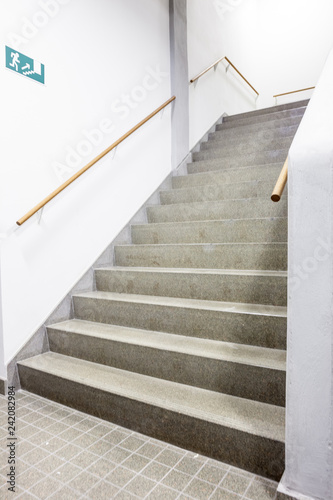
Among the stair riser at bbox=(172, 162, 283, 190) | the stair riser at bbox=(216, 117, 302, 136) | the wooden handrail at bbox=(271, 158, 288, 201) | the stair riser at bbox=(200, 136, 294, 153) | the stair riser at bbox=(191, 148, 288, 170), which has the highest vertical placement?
the stair riser at bbox=(216, 117, 302, 136)

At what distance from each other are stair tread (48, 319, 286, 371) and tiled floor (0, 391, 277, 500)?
45 centimetres

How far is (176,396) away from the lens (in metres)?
1.73

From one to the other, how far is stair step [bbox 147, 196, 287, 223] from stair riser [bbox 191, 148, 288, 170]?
2.88 ft

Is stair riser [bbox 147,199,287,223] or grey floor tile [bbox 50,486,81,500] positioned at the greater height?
stair riser [bbox 147,199,287,223]

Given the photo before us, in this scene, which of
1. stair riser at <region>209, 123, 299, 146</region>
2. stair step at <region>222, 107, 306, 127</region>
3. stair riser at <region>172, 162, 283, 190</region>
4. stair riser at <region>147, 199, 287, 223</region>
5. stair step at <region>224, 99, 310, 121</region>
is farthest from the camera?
→ stair step at <region>224, 99, 310, 121</region>

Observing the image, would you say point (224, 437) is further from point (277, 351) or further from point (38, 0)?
point (38, 0)

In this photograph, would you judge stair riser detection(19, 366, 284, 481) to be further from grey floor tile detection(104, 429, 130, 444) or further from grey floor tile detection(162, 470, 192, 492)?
grey floor tile detection(162, 470, 192, 492)

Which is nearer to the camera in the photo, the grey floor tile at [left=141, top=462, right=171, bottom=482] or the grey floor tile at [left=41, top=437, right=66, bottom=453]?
the grey floor tile at [left=141, top=462, right=171, bottom=482]

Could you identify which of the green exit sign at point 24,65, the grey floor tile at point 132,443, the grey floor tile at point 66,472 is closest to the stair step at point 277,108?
the green exit sign at point 24,65

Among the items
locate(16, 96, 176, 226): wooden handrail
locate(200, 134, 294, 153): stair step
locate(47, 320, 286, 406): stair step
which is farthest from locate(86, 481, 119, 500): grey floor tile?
locate(200, 134, 294, 153): stair step

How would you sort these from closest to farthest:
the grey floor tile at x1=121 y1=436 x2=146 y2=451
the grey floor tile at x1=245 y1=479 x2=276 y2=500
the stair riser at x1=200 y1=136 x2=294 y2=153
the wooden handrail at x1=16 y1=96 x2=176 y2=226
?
1. the grey floor tile at x1=245 y1=479 x2=276 y2=500
2. the grey floor tile at x1=121 y1=436 x2=146 y2=451
3. the wooden handrail at x1=16 y1=96 x2=176 y2=226
4. the stair riser at x1=200 y1=136 x2=294 y2=153

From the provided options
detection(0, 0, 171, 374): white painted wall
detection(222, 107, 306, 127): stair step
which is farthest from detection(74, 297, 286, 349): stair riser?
detection(222, 107, 306, 127): stair step

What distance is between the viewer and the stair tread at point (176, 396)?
4.85 ft

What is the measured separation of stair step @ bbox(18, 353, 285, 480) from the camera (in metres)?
1.42
